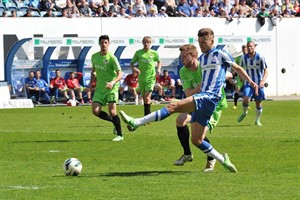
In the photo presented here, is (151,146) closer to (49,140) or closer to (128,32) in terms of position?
(49,140)

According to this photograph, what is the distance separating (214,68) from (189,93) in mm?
2373

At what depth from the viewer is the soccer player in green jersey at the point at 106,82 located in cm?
2156

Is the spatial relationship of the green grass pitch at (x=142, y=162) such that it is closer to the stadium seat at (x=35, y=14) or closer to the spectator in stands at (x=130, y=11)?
the stadium seat at (x=35, y=14)

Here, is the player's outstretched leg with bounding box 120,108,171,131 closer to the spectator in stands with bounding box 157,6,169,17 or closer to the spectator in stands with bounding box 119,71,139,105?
the spectator in stands with bounding box 119,71,139,105

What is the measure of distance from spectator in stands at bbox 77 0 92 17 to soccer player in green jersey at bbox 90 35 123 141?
2221 cm

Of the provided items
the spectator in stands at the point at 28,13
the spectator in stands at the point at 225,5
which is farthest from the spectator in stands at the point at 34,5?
the spectator in stands at the point at 225,5

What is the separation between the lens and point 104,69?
2202cm

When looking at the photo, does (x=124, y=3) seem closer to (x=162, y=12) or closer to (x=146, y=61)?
(x=162, y=12)

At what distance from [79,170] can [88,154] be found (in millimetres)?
4057

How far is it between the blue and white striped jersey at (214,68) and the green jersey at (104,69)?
7512mm

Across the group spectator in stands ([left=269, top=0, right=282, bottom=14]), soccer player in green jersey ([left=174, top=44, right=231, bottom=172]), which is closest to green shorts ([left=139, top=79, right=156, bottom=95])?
soccer player in green jersey ([left=174, top=44, right=231, bottom=172])

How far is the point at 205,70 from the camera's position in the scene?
47.4 ft

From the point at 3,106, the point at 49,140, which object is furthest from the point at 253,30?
the point at 49,140

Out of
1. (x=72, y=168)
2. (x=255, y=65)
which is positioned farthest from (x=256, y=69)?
(x=72, y=168)
